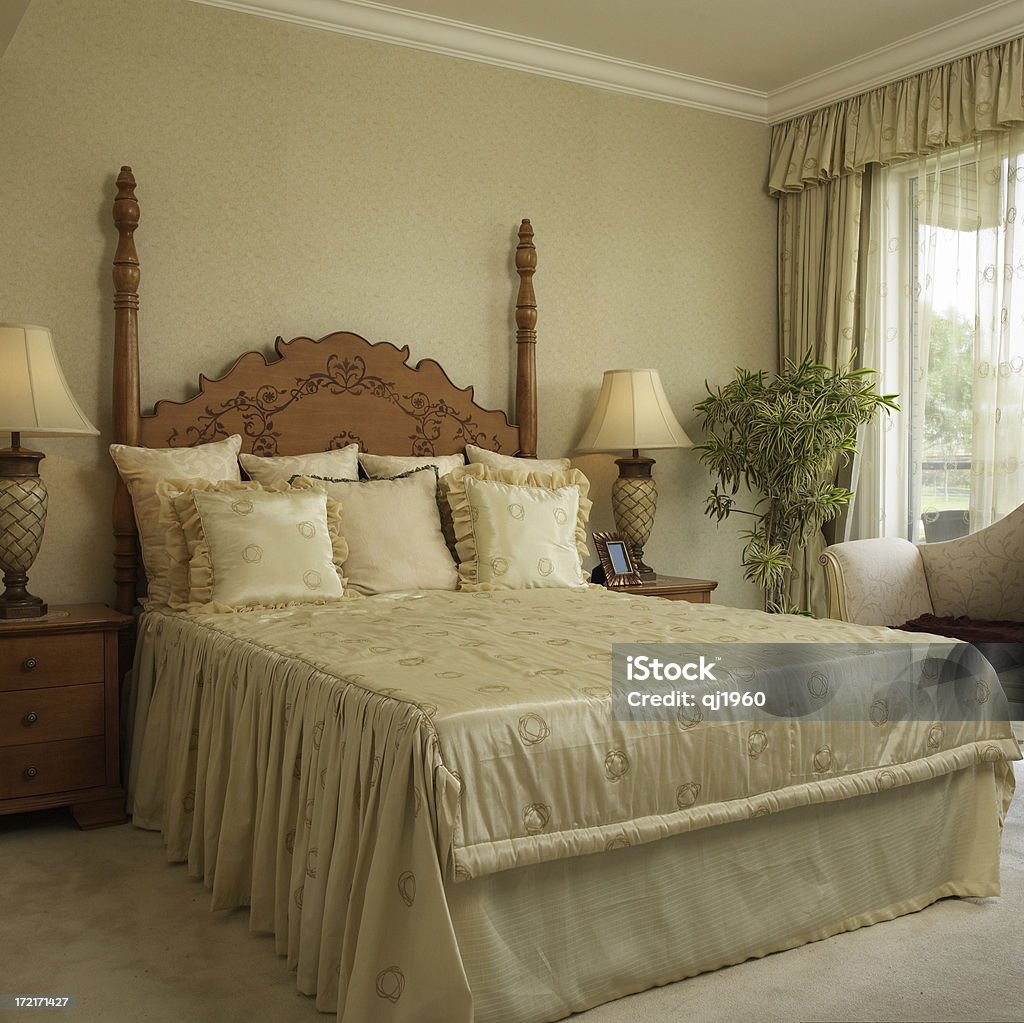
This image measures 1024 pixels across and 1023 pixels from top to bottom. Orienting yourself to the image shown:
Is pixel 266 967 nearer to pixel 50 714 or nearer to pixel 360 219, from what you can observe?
pixel 50 714

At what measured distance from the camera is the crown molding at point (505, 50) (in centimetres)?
388

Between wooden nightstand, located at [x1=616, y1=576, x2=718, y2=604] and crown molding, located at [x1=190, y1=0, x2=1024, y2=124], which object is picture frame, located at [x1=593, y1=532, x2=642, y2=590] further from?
crown molding, located at [x1=190, y1=0, x2=1024, y2=124]

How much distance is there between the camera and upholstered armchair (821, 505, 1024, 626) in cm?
366

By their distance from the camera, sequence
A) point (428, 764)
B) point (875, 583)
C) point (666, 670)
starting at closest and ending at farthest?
1. point (428, 764)
2. point (666, 670)
3. point (875, 583)

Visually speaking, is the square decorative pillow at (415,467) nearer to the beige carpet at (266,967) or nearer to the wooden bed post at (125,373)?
the wooden bed post at (125,373)

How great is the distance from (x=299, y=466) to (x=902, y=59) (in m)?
2.98

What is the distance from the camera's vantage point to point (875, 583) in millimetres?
3686

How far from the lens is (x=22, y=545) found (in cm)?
310

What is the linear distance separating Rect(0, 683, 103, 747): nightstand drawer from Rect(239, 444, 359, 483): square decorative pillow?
0.88 meters

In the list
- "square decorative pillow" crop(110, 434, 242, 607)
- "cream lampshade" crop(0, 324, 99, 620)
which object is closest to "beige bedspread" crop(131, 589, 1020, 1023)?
"square decorative pillow" crop(110, 434, 242, 607)

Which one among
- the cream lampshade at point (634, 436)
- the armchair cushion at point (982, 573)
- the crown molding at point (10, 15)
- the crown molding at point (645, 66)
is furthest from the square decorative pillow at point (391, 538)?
the crown molding at point (645, 66)

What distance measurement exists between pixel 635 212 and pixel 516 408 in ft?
3.63

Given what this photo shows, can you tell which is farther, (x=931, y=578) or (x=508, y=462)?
(x=508, y=462)
